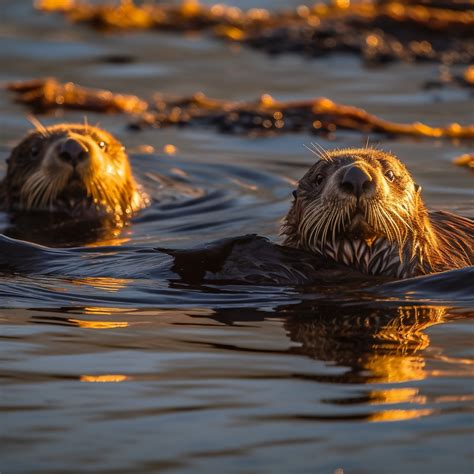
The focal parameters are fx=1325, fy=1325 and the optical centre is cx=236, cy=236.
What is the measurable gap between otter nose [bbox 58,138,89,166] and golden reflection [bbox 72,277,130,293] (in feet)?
7.32

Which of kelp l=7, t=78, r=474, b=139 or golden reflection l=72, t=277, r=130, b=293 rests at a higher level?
kelp l=7, t=78, r=474, b=139

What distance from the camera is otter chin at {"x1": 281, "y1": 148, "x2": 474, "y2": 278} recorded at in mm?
5973

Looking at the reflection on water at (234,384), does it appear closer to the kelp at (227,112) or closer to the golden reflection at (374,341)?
the golden reflection at (374,341)

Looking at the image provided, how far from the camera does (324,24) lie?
645 inches

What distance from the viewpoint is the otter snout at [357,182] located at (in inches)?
231

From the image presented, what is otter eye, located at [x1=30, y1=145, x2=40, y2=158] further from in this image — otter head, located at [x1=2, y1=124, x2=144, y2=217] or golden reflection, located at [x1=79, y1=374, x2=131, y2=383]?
golden reflection, located at [x1=79, y1=374, x2=131, y2=383]

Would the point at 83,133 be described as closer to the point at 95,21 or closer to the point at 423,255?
the point at 423,255

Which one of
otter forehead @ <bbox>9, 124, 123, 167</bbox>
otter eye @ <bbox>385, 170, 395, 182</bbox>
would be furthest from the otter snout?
otter forehead @ <bbox>9, 124, 123, 167</bbox>

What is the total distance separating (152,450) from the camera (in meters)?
3.98

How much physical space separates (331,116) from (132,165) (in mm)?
2041

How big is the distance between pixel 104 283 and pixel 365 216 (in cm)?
130

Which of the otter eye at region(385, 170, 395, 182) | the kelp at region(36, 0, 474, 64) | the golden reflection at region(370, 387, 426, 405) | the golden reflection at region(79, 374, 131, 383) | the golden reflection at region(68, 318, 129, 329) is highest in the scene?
the kelp at region(36, 0, 474, 64)

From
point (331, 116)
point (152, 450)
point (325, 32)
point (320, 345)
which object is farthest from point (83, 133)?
point (325, 32)

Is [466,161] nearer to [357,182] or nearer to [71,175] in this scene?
[71,175]
